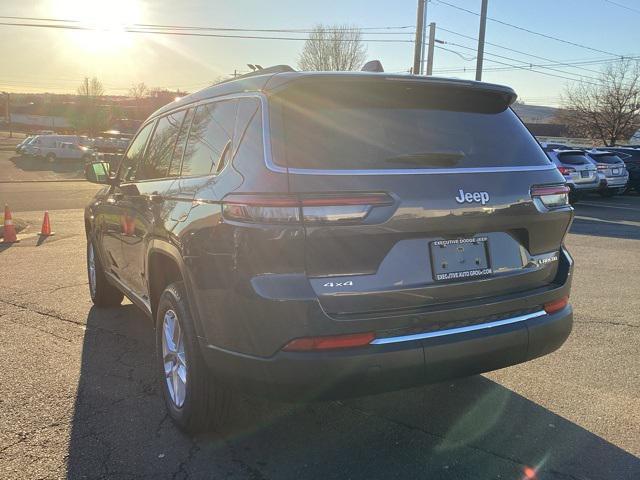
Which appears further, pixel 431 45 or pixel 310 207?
pixel 431 45

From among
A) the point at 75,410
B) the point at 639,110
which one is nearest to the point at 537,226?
the point at 75,410

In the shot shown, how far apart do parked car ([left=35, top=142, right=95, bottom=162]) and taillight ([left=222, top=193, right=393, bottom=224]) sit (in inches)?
1648

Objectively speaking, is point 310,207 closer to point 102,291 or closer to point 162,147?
point 162,147

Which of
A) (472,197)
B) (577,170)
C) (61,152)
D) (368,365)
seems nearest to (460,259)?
(472,197)

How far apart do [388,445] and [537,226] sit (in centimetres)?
142

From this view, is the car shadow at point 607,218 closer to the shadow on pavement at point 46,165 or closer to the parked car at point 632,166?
the parked car at point 632,166

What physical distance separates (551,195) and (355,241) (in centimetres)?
126

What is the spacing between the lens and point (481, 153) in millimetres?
3045

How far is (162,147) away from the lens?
4129 millimetres

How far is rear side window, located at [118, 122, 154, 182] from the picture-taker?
15.2ft

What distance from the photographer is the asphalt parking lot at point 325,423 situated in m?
2.94

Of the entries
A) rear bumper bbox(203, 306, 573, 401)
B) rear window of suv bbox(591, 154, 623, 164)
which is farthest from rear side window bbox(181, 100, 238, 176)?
rear window of suv bbox(591, 154, 623, 164)

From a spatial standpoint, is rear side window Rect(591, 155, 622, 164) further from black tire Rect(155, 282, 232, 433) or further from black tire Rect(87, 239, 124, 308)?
black tire Rect(155, 282, 232, 433)

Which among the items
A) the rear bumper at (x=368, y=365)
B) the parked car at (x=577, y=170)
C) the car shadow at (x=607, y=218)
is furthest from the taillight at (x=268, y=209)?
the parked car at (x=577, y=170)
